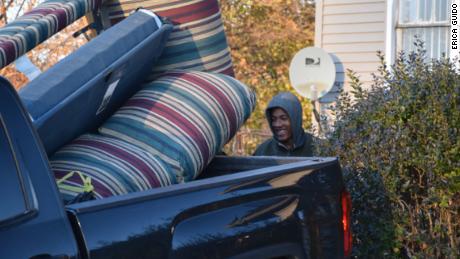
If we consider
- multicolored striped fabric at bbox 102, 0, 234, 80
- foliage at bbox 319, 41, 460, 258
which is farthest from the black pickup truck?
multicolored striped fabric at bbox 102, 0, 234, 80

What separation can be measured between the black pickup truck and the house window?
243 inches

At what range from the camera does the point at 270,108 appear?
266 inches

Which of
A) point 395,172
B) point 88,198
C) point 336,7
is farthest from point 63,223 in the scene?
point 336,7

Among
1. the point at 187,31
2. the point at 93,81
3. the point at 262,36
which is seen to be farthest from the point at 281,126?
the point at 262,36

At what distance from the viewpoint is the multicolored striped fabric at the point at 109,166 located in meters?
3.96

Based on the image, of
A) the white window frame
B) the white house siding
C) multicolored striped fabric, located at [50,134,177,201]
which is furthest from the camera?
the white house siding

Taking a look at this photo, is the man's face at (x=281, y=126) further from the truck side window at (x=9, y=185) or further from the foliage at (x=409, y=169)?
the truck side window at (x=9, y=185)

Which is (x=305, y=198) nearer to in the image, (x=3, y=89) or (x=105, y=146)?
(x=105, y=146)

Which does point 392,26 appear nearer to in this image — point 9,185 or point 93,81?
point 93,81

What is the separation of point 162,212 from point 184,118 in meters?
1.48

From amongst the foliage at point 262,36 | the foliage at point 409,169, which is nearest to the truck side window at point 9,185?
the foliage at point 409,169

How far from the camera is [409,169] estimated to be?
5066mm

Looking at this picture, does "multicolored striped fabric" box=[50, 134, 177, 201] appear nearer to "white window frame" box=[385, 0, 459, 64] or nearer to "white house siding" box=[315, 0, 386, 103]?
"white window frame" box=[385, 0, 459, 64]

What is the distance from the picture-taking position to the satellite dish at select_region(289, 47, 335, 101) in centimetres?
1088
